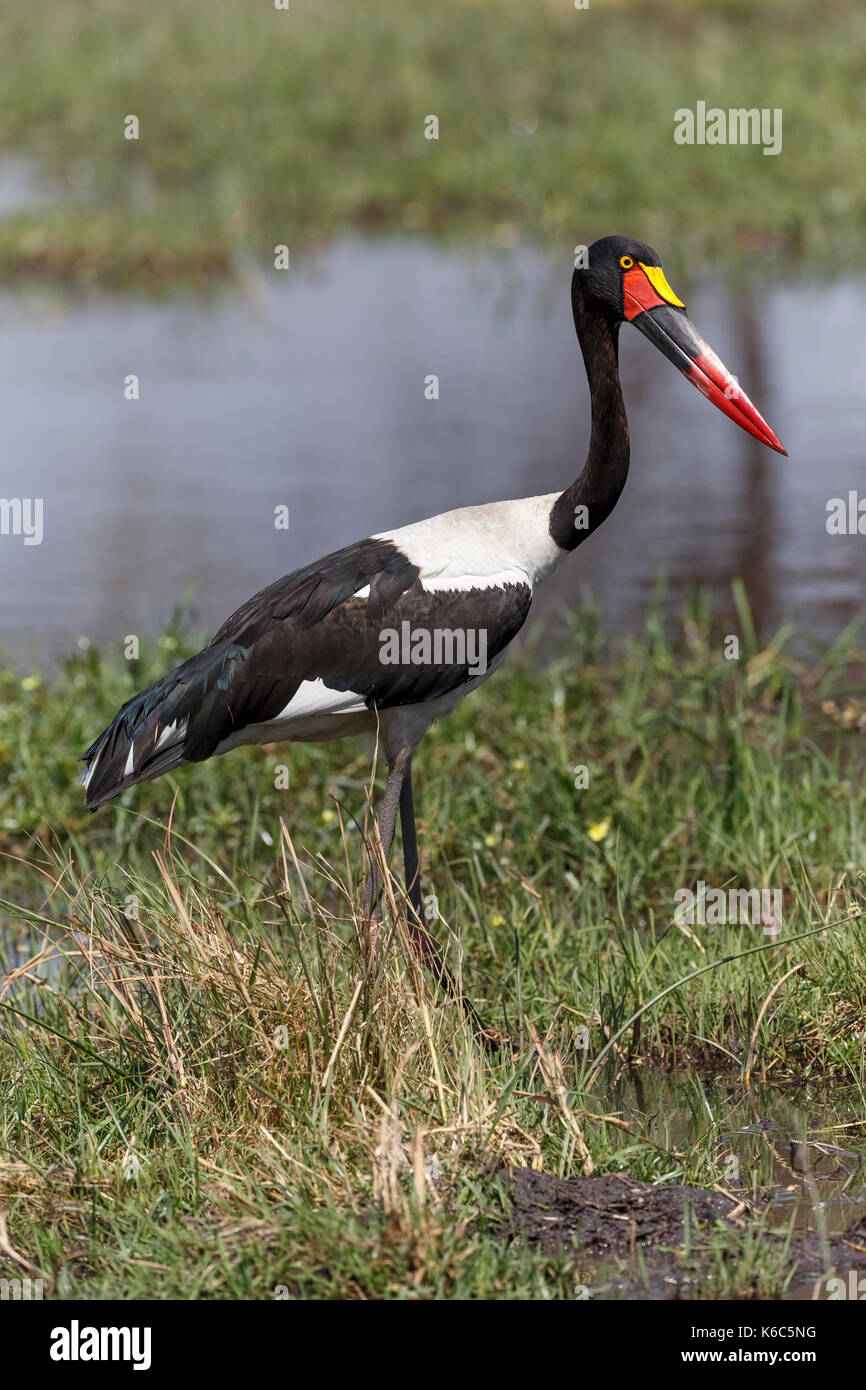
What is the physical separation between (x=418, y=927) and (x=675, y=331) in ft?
4.64

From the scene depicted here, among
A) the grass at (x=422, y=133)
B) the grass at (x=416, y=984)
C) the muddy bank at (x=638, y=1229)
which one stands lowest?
the muddy bank at (x=638, y=1229)

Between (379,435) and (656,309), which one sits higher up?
(379,435)

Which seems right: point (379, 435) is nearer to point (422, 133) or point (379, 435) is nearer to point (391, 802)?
point (391, 802)

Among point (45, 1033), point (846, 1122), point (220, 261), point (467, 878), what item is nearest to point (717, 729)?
point (467, 878)

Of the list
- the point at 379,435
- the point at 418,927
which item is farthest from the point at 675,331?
the point at 379,435

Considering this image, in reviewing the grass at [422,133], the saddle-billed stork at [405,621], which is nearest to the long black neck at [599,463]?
the saddle-billed stork at [405,621]

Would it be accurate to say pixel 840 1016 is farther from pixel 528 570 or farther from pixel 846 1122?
pixel 528 570

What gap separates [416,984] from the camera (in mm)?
3564

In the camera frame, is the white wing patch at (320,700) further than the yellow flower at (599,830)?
No

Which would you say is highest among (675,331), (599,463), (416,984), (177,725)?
(675,331)

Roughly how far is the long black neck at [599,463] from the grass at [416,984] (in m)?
0.81

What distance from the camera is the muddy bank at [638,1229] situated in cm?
308

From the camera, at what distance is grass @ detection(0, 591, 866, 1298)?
311 cm

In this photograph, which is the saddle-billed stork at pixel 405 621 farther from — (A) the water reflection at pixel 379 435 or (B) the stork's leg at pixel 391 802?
(A) the water reflection at pixel 379 435
